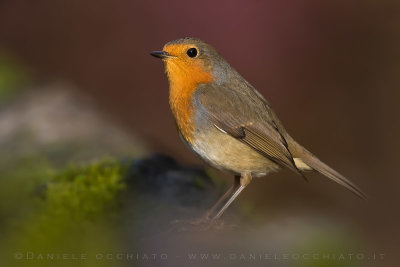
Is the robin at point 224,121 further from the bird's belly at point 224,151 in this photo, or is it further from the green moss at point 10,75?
the green moss at point 10,75

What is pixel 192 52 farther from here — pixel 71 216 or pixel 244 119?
pixel 71 216

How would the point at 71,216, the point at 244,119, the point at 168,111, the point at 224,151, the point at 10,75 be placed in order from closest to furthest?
1. the point at 71,216
2. the point at 224,151
3. the point at 244,119
4. the point at 168,111
5. the point at 10,75

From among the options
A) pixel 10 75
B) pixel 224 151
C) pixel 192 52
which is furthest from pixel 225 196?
pixel 10 75

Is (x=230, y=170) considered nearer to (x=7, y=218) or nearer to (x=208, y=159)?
(x=208, y=159)

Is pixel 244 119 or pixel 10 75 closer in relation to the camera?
pixel 244 119

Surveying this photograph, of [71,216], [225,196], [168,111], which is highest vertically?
[168,111]

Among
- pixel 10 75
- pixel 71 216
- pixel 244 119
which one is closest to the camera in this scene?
pixel 71 216

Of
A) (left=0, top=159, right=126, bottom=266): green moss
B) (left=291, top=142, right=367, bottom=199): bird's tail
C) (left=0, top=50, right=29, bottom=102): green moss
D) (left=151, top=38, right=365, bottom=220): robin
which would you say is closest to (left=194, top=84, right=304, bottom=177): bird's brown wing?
(left=151, top=38, right=365, bottom=220): robin
